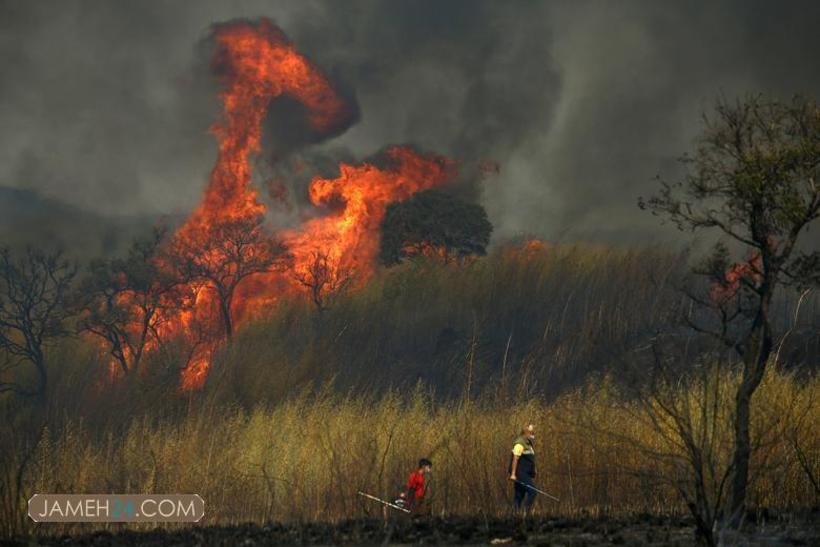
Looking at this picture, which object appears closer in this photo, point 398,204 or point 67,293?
point 67,293

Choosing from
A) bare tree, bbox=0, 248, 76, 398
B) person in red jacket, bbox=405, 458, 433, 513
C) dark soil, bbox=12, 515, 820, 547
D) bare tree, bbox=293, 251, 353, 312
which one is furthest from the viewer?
bare tree, bbox=293, 251, 353, 312

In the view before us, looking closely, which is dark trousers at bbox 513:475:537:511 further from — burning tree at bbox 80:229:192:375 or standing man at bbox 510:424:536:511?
burning tree at bbox 80:229:192:375

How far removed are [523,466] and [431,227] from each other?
1760 inches

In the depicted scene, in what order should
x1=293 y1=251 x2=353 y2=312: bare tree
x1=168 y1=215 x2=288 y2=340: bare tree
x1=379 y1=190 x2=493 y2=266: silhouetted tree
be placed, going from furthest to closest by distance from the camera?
x1=379 y1=190 x2=493 y2=266: silhouetted tree
x1=293 y1=251 x2=353 y2=312: bare tree
x1=168 y1=215 x2=288 y2=340: bare tree

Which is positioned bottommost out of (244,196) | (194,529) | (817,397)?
(194,529)

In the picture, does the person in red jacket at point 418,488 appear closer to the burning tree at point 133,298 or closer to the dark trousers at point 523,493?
the dark trousers at point 523,493

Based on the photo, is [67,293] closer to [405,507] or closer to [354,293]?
[354,293]

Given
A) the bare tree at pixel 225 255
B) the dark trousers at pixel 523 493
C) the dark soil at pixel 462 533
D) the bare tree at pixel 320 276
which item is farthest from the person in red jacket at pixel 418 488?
the bare tree at pixel 320 276

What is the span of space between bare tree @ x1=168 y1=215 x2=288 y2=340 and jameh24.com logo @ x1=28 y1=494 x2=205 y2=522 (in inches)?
1440

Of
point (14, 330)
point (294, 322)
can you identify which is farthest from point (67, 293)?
point (294, 322)

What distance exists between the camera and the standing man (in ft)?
59.8

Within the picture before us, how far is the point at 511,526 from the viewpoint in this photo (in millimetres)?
16094

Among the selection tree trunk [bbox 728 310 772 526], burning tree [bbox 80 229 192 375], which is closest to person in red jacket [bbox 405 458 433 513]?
tree trunk [bbox 728 310 772 526]

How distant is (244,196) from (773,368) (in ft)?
139
